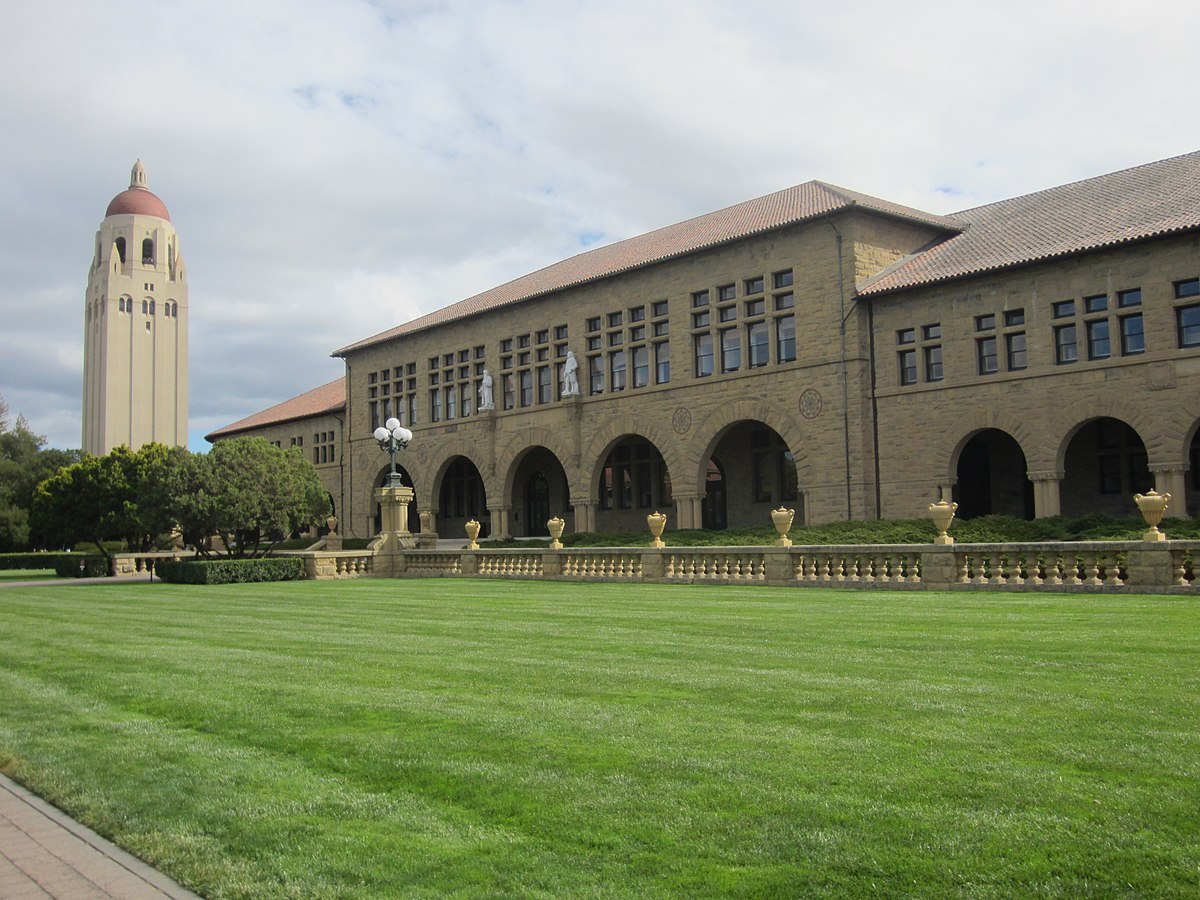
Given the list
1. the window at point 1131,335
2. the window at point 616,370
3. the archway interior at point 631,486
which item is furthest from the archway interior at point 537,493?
the window at point 1131,335

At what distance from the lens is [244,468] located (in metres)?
38.7

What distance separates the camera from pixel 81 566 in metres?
46.1

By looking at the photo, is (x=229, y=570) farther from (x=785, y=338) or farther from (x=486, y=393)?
(x=785, y=338)

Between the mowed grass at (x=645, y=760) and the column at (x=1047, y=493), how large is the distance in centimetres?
1969

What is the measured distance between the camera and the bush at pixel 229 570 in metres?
33.5

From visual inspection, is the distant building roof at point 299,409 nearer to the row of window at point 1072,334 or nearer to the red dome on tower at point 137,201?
the row of window at point 1072,334

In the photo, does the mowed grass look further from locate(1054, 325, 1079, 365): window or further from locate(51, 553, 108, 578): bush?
locate(51, 553, 108, 578): bush

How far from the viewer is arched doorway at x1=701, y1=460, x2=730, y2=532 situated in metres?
44.4

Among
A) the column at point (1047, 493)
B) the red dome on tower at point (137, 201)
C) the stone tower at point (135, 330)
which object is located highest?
the red dome on tower at point (137, 201)

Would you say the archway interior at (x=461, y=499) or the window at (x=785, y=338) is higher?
the window at (x=785, y=338)

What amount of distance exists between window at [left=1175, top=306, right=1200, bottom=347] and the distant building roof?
4526 centimetres

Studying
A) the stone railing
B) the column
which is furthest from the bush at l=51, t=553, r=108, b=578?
the column

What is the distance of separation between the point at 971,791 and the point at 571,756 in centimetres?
225

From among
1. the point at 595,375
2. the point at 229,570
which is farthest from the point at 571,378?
the point at 229,570
